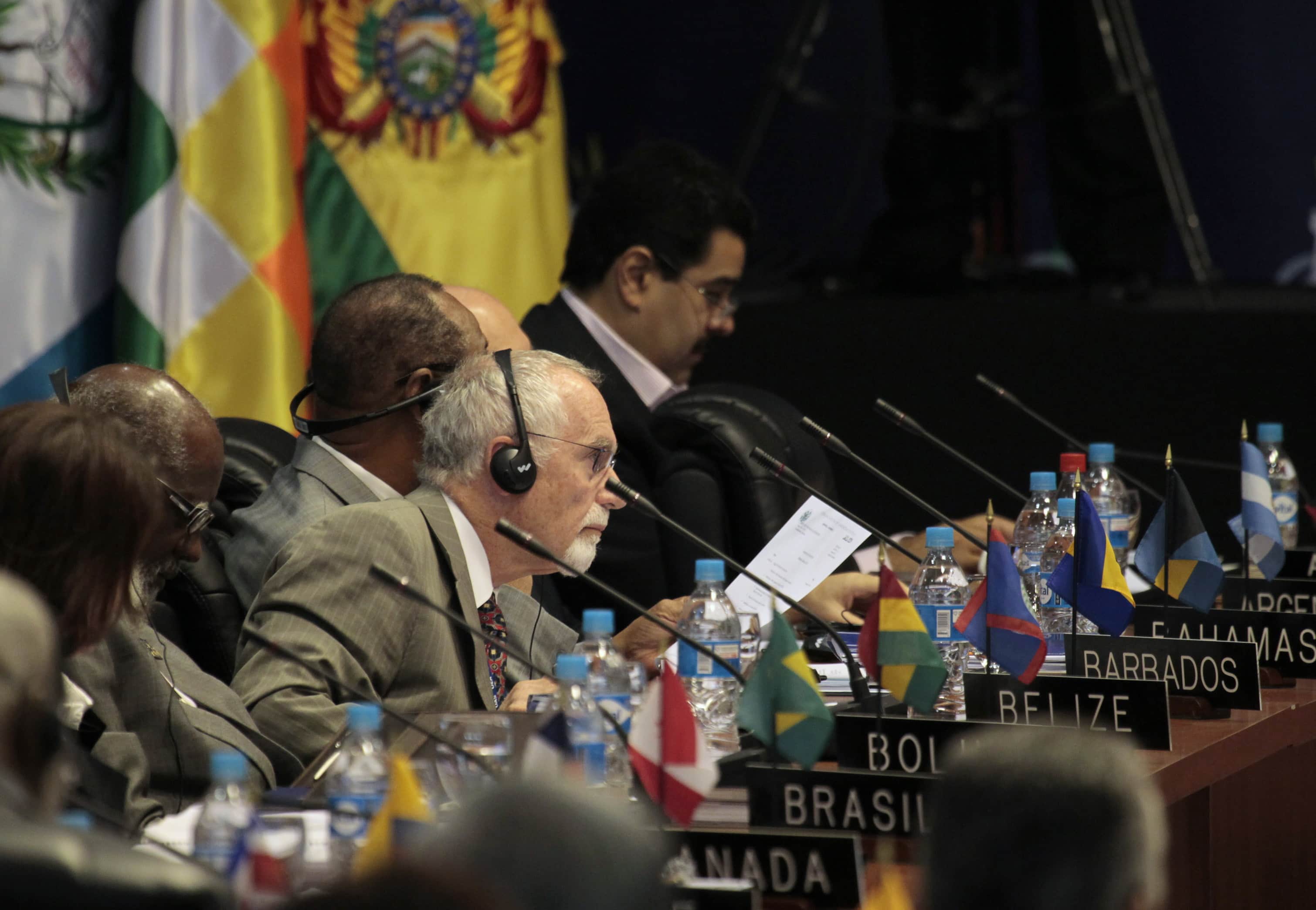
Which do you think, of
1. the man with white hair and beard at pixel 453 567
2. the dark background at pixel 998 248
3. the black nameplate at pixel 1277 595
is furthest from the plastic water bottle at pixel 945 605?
the dark background at pixel 998 248

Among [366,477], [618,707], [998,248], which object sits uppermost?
[998,248]

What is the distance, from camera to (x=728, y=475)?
3650 mm

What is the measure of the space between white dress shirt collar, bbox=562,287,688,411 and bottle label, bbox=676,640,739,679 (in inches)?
67.3

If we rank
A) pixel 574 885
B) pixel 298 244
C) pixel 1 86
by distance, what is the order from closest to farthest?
1. pixel 574 885
2. pixel 1 86
3. pixel 298 244

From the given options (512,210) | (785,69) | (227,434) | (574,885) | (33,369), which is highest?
(785,69)

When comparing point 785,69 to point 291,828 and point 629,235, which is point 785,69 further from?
point 291,828

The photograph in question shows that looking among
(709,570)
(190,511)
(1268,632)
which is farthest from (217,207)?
(1268,632)

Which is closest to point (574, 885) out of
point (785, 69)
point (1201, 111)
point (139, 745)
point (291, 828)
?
point (291, 828)

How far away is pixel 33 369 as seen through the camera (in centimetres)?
425

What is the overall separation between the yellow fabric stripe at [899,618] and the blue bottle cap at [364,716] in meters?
0.60

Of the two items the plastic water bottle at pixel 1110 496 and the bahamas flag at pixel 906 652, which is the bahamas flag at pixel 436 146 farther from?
the bahamas flag at pixel 906 652

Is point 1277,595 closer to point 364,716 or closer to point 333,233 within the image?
point 364,716

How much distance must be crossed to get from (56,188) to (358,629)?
90.2 inches

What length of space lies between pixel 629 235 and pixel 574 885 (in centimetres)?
339
